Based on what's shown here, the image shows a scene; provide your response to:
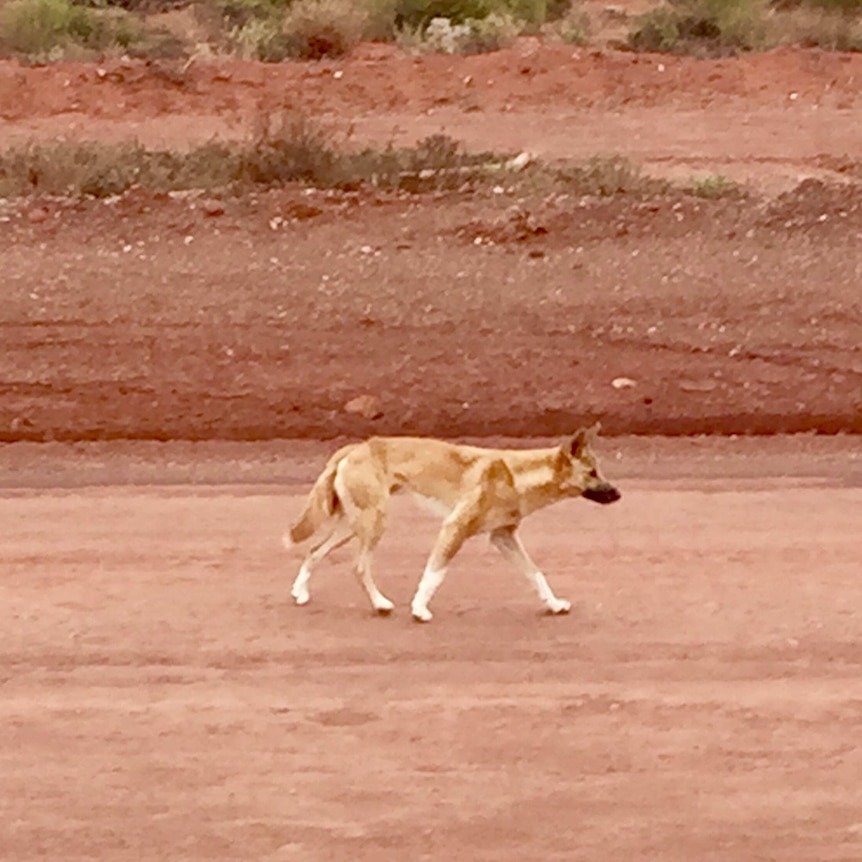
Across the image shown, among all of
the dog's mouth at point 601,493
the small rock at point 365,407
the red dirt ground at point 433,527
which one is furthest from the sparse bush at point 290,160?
the dog's mouth at point 601,493

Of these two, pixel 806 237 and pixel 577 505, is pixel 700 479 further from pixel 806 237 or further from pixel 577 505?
pixel 806 237

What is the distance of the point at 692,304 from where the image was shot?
17906 millimetres

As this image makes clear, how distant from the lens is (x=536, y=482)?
8281mm

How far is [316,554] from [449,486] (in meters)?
0.90

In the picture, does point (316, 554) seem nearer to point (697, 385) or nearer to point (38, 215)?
point (697, 385)

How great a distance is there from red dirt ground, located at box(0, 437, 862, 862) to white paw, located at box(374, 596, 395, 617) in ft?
0.42

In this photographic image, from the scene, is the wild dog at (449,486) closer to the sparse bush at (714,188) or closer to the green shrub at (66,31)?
the sparse bush at (714,188)

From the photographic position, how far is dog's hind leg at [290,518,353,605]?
8.60m

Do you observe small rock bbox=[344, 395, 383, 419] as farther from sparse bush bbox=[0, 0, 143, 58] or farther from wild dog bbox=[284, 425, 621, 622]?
sparse bush bbox=[0, 0, 143, 58]

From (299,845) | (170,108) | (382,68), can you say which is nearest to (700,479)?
(299,845)

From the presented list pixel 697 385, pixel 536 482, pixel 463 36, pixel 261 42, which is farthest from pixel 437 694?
pixel 463 36

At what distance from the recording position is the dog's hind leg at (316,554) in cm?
860

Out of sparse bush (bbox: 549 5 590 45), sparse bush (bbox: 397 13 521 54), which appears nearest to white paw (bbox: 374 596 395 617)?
sparse bush (bbox: 397 13 521 54)

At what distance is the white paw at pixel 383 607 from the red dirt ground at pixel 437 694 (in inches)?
5.0
